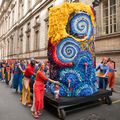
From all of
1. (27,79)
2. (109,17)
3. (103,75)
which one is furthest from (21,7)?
(27,79)

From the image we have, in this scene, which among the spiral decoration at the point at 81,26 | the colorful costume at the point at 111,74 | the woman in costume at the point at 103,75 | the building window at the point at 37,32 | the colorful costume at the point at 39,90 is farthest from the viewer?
the building window at the point at 37,32

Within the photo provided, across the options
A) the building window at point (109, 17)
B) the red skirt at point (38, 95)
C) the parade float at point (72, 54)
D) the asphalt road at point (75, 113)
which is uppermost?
the building window at point (109, 17)

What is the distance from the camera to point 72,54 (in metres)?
7.30

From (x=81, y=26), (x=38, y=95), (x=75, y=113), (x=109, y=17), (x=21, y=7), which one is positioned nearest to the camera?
(x=38, y=95)

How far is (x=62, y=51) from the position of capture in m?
7.27

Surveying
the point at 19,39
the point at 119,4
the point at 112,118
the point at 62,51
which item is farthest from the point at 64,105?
the point at 19,39

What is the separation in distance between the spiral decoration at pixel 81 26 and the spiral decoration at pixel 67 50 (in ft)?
1.11

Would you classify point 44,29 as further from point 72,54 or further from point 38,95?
point 38,95

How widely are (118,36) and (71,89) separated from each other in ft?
22.0

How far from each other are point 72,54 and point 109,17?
7.79 metres

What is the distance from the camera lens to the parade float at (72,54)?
722cm

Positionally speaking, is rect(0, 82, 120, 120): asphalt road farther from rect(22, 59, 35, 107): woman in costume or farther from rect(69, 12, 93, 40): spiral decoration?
rect(69, 12, 93, 40): spiral decoration

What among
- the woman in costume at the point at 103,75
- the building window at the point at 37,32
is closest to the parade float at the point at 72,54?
the woman in costume at the point at 103,75

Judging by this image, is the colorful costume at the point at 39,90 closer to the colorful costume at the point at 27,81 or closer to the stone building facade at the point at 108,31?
the colorful costume at the point at 27,81
